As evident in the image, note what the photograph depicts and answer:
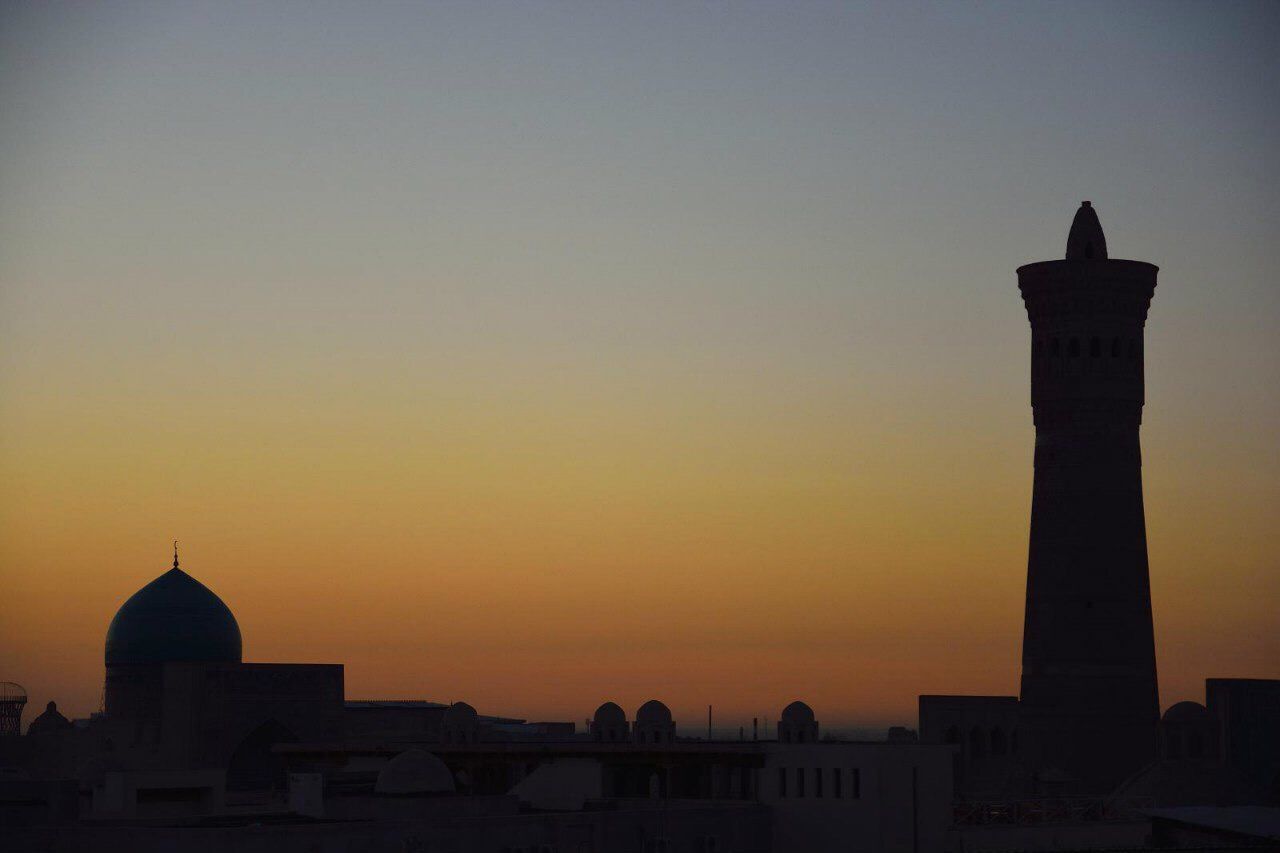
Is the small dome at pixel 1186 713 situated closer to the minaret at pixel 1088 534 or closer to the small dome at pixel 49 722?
the minaret at pixel 1088 534

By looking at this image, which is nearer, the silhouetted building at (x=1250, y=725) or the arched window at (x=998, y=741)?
the silhouetted building at (x=1250, y=725)

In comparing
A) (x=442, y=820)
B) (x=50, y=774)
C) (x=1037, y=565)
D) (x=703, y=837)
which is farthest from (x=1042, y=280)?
(x=50, y=774)

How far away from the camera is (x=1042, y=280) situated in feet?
251

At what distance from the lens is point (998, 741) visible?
74125 mm

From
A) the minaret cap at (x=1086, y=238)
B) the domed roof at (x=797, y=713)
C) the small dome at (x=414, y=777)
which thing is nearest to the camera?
the small dome at (x=414, y=777)

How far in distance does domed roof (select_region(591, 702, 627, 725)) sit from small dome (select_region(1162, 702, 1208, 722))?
19.6 m

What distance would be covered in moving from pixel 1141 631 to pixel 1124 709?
2.91 m

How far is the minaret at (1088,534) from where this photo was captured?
75000 mm

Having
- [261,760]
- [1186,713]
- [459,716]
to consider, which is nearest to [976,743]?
[1186,713]

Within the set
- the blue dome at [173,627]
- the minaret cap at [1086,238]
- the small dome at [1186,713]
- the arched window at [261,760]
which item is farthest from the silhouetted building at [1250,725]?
the blue dome at [173,627]

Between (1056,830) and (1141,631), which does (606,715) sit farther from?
(1141,631)

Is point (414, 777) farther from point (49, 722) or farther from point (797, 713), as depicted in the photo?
point (49, 722)

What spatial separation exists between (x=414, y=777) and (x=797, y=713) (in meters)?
14.7

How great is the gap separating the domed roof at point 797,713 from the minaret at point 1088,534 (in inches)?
439
